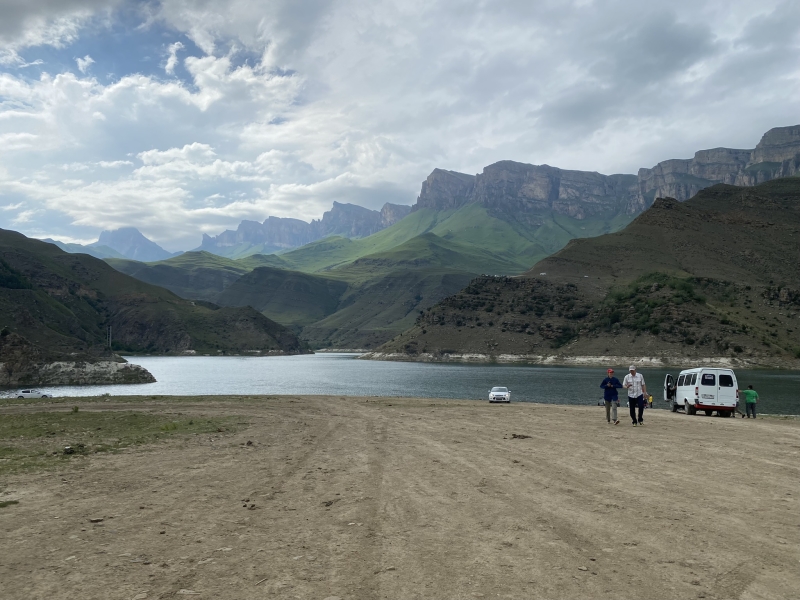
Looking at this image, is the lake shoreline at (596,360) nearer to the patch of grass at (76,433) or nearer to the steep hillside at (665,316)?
the steep hillside at (665,316)

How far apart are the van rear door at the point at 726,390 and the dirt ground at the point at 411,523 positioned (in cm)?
1608

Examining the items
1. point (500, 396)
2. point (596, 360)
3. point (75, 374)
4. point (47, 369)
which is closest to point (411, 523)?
point (500, 396)

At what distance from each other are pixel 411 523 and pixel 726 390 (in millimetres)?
31429

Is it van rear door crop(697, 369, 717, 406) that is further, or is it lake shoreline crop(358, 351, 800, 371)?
lake shoreline crop(358, 351, 800, 371)

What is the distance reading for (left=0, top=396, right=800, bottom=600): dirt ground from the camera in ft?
24.7

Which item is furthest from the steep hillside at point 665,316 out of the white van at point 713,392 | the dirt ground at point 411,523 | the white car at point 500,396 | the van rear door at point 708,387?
the dirt ground at point 411,523

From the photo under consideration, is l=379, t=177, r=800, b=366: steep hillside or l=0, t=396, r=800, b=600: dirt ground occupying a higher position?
l=379, t=177, r=800, b=366: steep hillside

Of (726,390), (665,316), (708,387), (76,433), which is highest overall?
(665,316)

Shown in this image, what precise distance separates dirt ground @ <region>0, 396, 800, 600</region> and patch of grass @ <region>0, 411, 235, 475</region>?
4.40ft

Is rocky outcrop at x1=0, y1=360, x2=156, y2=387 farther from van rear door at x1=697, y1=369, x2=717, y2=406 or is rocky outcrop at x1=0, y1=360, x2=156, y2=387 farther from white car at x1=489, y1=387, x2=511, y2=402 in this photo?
van rear door at x1=697, y1=369, x2=717, y2=406


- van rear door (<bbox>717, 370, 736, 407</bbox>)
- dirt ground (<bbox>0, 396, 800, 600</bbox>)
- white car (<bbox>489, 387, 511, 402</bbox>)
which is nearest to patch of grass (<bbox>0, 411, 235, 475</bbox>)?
dirt ground (<bbox>0, 396, 800, 600</bbox>)

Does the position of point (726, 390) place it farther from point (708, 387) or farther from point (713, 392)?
point (708, 387)

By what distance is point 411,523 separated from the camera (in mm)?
10312

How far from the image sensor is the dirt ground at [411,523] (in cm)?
752
